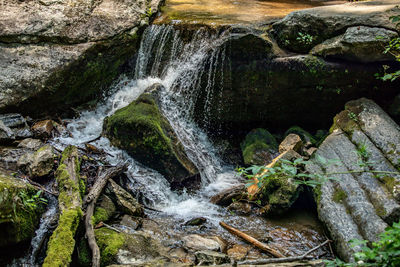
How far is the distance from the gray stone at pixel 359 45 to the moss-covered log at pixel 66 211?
202 inches

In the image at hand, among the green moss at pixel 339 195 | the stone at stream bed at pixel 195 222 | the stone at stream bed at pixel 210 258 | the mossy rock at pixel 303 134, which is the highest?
the mossy rock at pixel 303 134

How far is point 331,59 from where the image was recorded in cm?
605

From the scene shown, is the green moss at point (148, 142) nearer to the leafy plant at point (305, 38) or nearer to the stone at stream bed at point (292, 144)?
the stone at stream bed at point (292, 144)

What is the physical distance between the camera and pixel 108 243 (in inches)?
138

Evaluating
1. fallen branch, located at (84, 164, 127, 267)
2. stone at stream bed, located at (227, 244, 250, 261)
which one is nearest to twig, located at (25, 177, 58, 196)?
fallen branch, located at (84, 164, 127, 267)

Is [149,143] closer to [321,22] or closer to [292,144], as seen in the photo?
[292,144]

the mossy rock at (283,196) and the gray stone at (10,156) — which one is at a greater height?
the gray stone at (10,156)

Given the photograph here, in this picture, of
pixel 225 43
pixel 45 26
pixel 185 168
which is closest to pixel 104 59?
pixel 45 26

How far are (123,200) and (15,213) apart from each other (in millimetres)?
1464

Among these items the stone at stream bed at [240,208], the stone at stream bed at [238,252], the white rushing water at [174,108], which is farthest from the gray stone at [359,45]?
the stone at stream bed at [238,252]

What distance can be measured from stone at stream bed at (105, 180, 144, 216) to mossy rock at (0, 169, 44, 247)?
0.99m

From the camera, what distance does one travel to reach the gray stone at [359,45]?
17.7ft

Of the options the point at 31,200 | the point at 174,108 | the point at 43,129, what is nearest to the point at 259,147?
the point at 174,108

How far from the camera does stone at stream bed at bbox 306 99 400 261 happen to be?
147 inches
